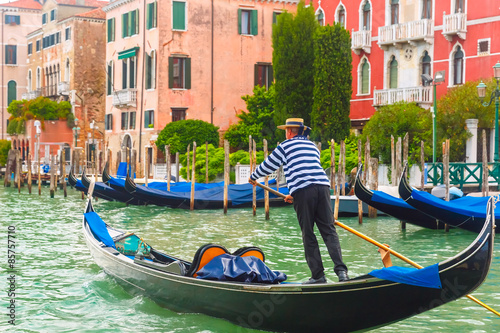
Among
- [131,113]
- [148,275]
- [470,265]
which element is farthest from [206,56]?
[470,265]

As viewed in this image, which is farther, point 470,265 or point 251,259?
point 251,259

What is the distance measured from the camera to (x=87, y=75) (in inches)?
1063

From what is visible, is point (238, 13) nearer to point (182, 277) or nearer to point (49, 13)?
point (49, 13)

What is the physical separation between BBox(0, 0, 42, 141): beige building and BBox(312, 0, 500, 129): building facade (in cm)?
1872

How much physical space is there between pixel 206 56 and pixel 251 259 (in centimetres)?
1633

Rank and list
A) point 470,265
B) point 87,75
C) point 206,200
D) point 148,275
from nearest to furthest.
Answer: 1. point 470,265
2. point 148,275
3. point 206,200
4. point 87,75

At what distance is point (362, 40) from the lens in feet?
58.2

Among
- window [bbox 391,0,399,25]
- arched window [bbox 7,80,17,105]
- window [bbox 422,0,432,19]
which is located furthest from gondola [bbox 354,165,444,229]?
arched window [bbox 7,80,17,105]

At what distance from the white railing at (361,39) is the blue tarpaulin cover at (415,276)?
14.5m

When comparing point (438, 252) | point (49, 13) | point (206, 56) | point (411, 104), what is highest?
point (49, 13)

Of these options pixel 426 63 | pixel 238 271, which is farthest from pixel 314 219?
pixel 426 63

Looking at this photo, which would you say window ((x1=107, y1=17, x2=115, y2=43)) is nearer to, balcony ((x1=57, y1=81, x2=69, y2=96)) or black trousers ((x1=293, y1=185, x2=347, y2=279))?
balcony ((x1=57, y1=81, x2=69, y2=96))

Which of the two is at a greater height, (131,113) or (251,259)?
(131,113)

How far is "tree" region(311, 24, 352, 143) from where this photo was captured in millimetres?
16484
